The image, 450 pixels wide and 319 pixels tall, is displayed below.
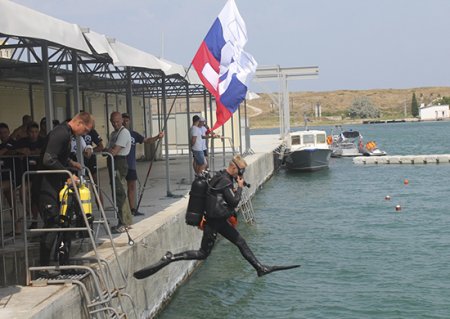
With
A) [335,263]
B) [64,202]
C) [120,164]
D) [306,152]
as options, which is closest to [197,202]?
[120,164]

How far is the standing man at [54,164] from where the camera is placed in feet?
22.8

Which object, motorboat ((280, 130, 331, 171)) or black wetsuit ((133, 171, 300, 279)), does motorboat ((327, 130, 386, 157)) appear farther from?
black wetsuit ((133, 171, 300, 279))

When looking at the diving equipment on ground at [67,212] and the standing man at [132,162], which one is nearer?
the diving equipment on ground at [67,212]

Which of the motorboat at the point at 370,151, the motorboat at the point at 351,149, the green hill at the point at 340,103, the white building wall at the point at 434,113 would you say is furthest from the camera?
the green hill at the point at 340,103

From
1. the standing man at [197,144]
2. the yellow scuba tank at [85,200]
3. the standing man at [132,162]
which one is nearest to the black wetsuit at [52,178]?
the yellow scuba tank at [85,200]

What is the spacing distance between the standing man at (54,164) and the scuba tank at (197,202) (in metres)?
1.72

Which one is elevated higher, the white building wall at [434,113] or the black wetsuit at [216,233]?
the white building wall at [434,113]

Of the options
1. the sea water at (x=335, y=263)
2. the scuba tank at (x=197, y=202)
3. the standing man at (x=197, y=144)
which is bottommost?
the sea water at (x=335, y=263)

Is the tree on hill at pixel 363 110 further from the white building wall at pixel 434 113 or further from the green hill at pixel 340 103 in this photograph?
the white building wall at pixel 434 113

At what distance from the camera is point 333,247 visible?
47.3 feet

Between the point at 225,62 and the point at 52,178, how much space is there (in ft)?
19.3

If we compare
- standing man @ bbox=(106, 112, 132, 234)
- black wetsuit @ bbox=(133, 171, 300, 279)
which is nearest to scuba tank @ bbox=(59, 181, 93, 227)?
black wetsuit @ bbox=(133, 171, 300, 279)

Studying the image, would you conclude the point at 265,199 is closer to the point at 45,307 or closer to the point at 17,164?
the point at 17,164

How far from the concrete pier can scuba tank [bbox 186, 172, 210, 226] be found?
798 mm
